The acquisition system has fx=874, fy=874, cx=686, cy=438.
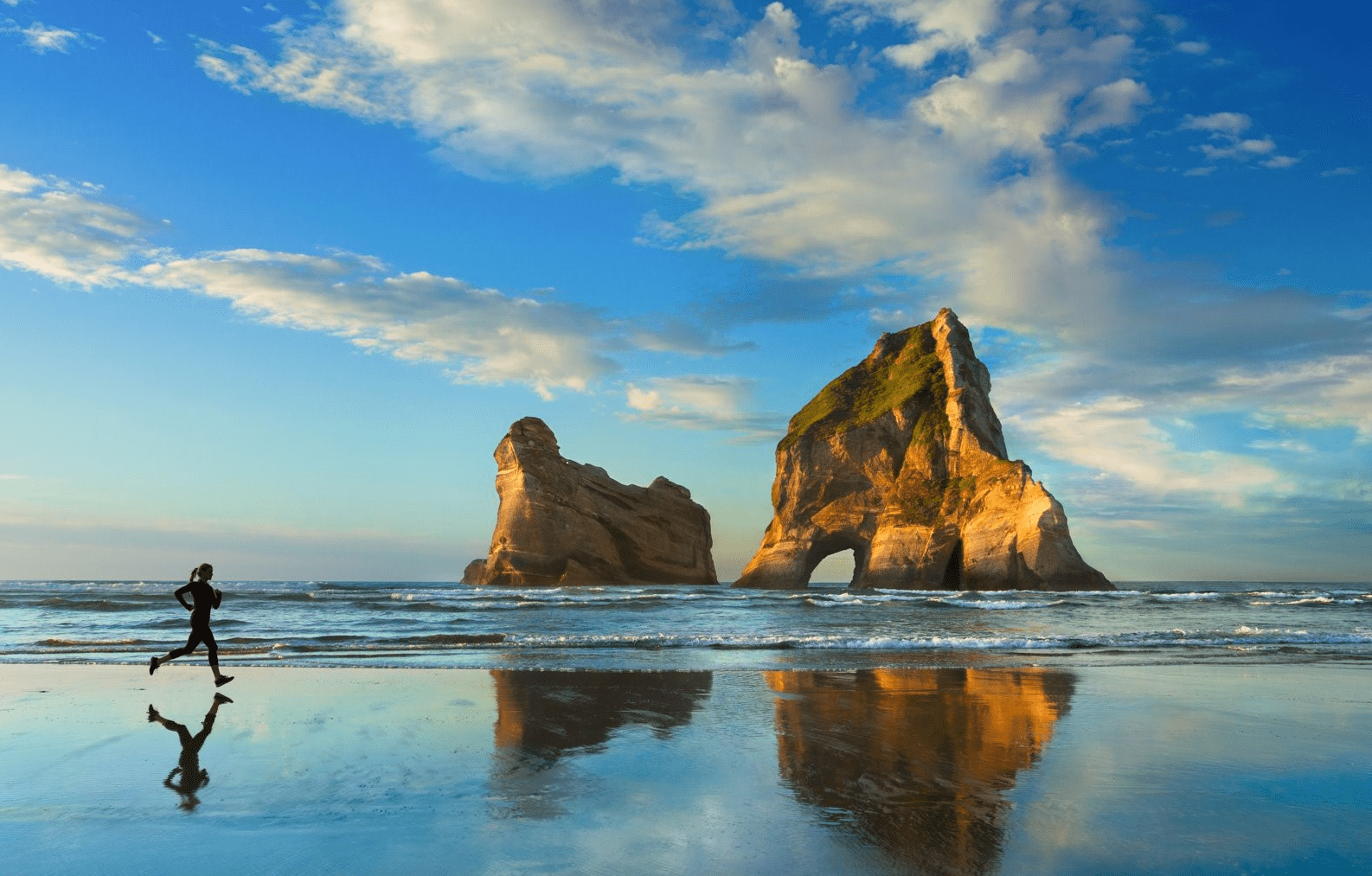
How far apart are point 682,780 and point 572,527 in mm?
62851

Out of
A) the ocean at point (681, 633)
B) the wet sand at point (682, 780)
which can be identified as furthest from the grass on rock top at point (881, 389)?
the wet sand at point (682, 780)

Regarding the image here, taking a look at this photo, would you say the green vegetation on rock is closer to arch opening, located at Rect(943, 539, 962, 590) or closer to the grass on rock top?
arch opening, located at Rect(943, 539, 962, 590)

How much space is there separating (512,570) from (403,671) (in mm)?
53727

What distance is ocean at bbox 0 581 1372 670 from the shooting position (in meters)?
15.0

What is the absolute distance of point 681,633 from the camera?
20031 millimetres

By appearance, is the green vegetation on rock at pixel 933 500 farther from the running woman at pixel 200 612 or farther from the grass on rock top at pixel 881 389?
the running woman at pixel 200 612

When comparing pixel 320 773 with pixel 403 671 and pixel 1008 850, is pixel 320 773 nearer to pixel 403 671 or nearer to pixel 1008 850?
pixel 1008 850

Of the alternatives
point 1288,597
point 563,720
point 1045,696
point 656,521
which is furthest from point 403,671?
point 656,521

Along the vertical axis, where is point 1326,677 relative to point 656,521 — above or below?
below

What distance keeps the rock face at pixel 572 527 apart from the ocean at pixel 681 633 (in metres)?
30.0

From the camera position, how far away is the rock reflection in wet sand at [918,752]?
4645 mm

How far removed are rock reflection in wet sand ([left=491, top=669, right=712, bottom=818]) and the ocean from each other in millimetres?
1784

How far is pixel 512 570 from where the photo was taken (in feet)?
213

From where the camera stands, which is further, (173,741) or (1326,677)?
(1326,677)
